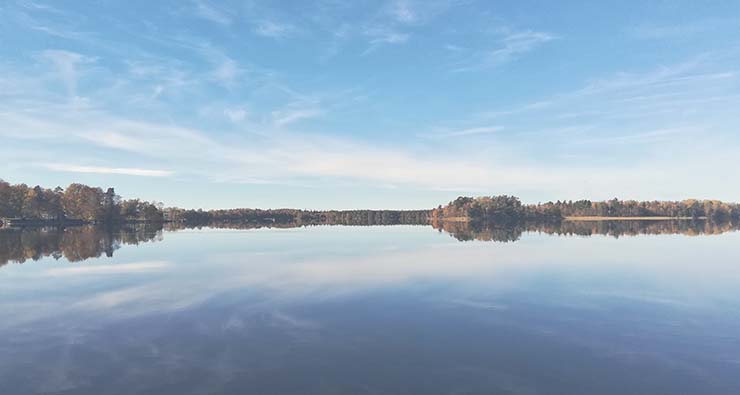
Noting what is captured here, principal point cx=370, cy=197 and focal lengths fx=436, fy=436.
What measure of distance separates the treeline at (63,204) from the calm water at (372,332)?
129474 millimetres

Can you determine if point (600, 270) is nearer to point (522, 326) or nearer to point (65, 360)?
point (522, 326)

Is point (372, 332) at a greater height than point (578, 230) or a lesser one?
lesser

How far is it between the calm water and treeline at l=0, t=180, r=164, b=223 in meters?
129

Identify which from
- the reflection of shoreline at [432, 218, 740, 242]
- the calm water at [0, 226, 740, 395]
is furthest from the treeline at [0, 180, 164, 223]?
the calm water at [0, 226, 740, 395]

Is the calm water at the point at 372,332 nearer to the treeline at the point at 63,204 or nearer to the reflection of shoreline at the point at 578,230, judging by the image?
the reflection of shoreline at the point at 578,230

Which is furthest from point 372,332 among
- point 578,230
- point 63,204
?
point 63,204

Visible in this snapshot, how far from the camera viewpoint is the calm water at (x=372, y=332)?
10.8m

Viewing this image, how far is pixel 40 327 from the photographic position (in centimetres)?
1598

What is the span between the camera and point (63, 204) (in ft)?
475

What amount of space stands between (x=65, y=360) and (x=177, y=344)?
293 cm

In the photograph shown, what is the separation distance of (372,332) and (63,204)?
541 ft

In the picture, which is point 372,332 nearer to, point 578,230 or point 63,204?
point 578,230

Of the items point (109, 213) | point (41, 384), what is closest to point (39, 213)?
point (109, 213)

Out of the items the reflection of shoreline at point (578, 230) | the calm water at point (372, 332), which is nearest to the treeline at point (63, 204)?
the reflection of shoreline at point (578, 230)
